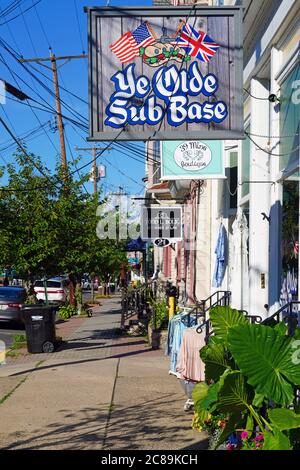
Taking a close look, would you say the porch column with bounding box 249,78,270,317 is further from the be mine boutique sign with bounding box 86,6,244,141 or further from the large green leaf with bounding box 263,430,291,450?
the large green leaf with bounding box 263,430,291,450

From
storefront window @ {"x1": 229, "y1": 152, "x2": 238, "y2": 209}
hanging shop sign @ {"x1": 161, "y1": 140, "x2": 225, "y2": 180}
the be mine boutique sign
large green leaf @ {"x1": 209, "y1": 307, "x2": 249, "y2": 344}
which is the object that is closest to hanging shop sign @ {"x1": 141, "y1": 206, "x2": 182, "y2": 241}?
storefront window @ {"x1": 229, "y1": 152, "x2": 238, "y2": 209}

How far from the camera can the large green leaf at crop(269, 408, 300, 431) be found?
427cm

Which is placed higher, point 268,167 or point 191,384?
point 268,167

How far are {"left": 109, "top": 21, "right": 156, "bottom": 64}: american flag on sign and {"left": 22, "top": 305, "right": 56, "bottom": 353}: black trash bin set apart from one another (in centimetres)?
818

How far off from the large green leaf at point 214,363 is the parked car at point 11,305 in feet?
53.5

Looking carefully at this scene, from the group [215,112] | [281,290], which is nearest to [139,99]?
[215,112]

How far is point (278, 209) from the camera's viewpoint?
8328 mm

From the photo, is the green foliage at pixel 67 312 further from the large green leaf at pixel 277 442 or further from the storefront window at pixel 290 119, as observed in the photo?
the large green leaf at pixel 277 442

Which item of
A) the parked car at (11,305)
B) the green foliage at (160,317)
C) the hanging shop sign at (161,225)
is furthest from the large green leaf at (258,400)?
the parked car at (11,305)

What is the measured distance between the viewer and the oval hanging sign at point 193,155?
1088cm

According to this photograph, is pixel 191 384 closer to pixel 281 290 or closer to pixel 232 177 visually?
pixel 281 290

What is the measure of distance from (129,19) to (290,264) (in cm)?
340
